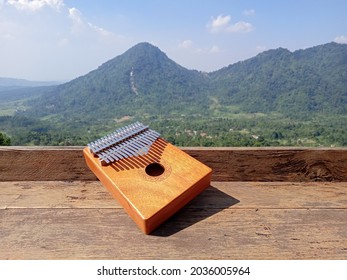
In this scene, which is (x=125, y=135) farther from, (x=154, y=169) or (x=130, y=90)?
(x=130, y=90)

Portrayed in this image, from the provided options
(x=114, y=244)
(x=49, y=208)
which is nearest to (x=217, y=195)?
(x=114, y=244)

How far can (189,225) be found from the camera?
4.49ft

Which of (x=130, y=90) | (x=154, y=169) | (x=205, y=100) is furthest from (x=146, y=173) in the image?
(x=130, y=90)

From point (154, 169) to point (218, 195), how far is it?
0.43 metres

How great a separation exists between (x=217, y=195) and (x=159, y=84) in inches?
6486

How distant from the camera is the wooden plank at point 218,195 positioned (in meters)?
1.55

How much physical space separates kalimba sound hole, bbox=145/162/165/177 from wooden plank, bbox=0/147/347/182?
0.82 feet

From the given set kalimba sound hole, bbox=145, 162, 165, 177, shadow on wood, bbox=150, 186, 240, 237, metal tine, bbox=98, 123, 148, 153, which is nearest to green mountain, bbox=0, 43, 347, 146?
metal tine, bbox=98, 123, 148, 153

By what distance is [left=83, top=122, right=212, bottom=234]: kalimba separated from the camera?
133cm

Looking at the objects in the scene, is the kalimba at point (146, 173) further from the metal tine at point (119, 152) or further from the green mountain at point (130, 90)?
the green mountain at point (130, 90)

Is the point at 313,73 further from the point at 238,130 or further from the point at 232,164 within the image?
the point at 232,164

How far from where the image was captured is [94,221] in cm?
139

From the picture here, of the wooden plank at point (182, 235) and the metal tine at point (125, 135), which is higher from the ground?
the metal tine at point (125, 135)

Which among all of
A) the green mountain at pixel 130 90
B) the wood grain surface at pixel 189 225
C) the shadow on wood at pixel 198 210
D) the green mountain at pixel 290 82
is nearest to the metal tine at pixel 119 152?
the wood grain surface at pixel 189 225
